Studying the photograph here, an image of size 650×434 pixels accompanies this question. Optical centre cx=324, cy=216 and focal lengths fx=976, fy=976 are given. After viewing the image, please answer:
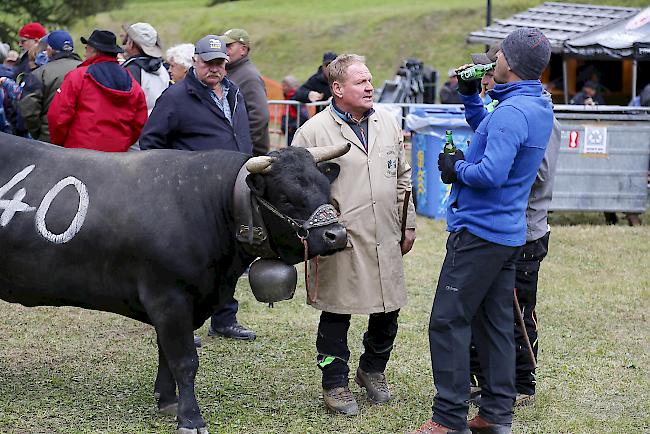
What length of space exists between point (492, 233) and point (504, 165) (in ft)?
1.27

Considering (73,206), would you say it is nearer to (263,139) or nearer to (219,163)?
(219,163)

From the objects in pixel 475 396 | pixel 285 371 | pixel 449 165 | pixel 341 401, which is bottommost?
pixel 285 371

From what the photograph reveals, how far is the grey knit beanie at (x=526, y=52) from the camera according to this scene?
4.92 meters

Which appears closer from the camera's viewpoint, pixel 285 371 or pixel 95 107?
pixel 285 371

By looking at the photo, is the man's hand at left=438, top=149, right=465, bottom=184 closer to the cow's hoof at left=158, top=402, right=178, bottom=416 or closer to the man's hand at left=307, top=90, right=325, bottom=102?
the cow's hoof at left=158, top=402, right=178, bottom=416

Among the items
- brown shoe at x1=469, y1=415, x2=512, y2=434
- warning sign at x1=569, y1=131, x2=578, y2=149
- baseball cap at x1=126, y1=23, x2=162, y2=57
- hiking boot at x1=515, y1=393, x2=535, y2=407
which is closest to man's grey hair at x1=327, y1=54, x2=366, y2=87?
brown shoe at x1=469, y1=415, x2=512, y2=434

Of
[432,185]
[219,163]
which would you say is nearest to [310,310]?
[219,163]

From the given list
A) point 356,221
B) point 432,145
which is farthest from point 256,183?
point 432,145

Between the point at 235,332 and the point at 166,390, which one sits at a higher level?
the point at 166,390

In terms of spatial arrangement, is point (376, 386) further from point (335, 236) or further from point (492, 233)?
point (492, 233)

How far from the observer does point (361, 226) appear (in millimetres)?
5629

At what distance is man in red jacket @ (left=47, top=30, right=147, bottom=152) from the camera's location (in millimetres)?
7355

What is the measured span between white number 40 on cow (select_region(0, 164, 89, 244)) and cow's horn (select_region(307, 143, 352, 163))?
1.28m

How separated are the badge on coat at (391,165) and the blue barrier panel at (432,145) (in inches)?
259
